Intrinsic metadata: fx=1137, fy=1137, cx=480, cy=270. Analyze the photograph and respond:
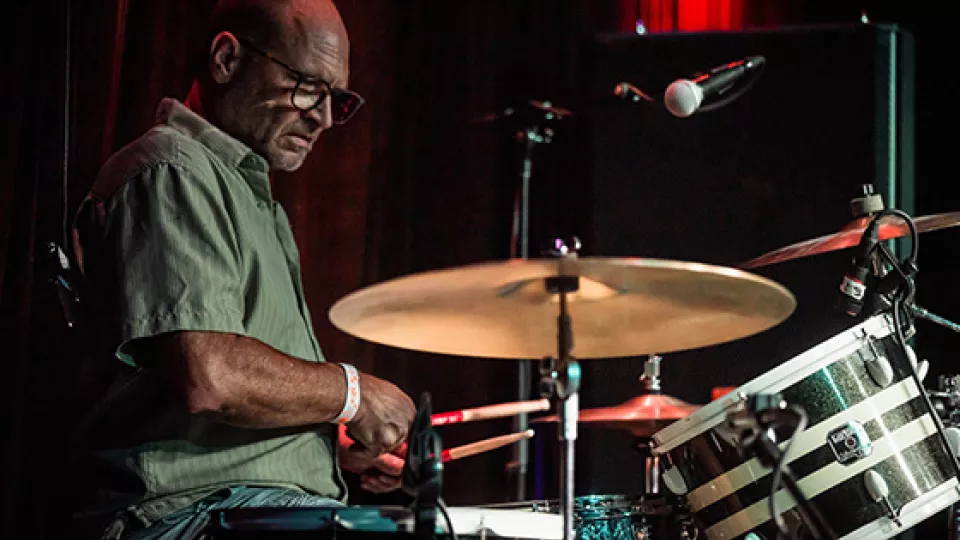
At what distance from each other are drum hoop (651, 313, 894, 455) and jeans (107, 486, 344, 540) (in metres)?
0.76

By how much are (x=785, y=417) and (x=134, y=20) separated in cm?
209

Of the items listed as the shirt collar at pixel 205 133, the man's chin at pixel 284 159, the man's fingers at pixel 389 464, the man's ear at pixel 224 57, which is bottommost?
the man's fingers at pixel 389 464

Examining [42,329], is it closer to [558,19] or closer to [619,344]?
[619,344]

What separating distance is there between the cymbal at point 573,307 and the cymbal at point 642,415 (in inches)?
36.9

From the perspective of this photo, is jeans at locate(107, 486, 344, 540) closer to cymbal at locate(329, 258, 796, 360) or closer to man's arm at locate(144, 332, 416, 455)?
man's arm at locate(144, 332, 416, 455)

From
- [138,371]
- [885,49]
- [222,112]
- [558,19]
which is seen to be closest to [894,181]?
[885,49]

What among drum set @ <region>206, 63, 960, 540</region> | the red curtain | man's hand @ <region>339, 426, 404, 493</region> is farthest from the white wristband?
the red curtain

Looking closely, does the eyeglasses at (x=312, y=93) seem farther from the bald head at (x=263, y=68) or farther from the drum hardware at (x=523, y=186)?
the drum hardware at (x=523, y=186)

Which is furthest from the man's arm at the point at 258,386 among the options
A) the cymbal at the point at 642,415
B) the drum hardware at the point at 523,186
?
the drum hardware at the point at 523,186

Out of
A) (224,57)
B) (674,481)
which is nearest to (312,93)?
(224,57)

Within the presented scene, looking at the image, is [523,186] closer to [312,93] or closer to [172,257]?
[312,93]

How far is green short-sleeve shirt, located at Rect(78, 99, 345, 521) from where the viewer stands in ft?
6.46

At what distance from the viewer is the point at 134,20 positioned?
2.91 m

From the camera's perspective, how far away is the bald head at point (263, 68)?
2451mm
